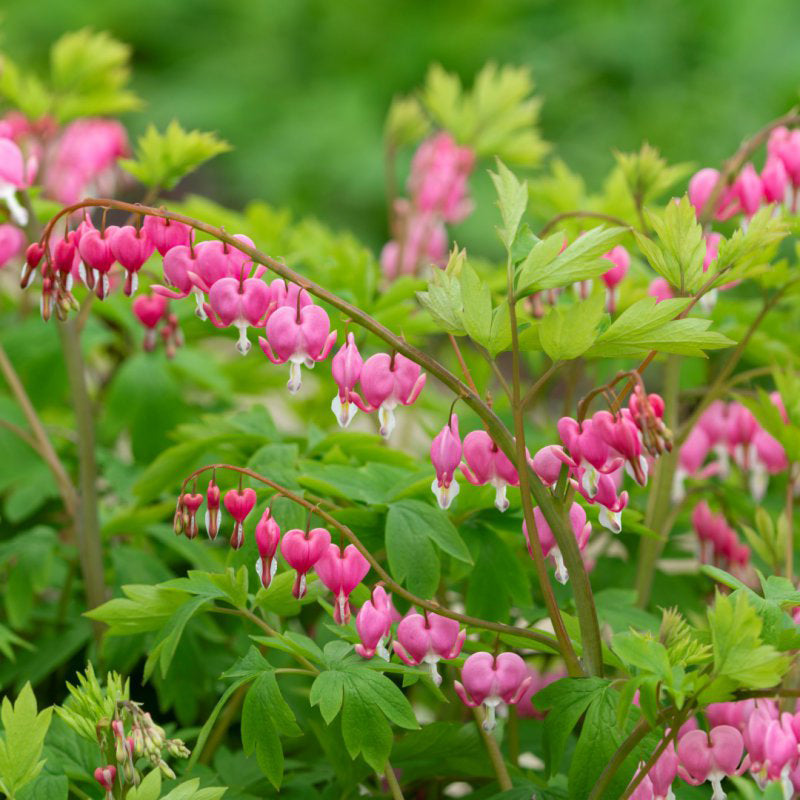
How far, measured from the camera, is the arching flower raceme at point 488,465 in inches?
47.7

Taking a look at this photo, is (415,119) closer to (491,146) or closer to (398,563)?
(491,146)

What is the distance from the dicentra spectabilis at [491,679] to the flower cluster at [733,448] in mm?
641

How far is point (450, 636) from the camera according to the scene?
121cm

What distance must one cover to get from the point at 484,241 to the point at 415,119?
4.49 metres

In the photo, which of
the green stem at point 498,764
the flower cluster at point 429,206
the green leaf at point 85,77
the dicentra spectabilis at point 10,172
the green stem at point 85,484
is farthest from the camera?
the flower cluster at point 429,206

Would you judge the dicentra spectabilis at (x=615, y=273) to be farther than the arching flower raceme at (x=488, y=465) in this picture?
Yes

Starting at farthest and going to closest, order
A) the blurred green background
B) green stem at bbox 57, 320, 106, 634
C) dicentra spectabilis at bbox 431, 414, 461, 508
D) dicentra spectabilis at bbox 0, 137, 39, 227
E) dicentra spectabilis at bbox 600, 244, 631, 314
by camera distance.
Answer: the blurred green background < green stem at bbox 57, 320, 106, 634 < dicentra spectabilis at bbox 600, 244, 631, 314 < dicentra spectabilis at bbox 0, 137, 39, 227 < dicentra spectabilis at bbox 431, 414, 461, 508

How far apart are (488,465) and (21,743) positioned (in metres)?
0.54

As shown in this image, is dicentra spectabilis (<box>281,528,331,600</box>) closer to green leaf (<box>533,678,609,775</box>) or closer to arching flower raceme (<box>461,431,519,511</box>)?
arching flower raceme (<box>461,431,519,511</box>)

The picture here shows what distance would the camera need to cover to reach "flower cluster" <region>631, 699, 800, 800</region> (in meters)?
1.16

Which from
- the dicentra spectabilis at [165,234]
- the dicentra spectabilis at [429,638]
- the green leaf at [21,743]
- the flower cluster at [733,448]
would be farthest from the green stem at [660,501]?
the green leaf at [21,743]

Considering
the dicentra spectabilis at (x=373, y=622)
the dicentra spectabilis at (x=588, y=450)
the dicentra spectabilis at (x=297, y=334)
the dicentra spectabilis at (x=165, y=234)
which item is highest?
the dicentra spectabilis at (x=165, y=234)

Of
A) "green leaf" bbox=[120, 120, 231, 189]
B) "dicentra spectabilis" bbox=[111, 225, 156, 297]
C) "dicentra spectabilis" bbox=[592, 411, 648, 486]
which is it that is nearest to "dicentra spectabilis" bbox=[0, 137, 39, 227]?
"green leaf" bbox=[120, 120, 231, 189]

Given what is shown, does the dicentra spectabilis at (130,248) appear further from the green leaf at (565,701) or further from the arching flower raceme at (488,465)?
the green leaf at (565,701)
